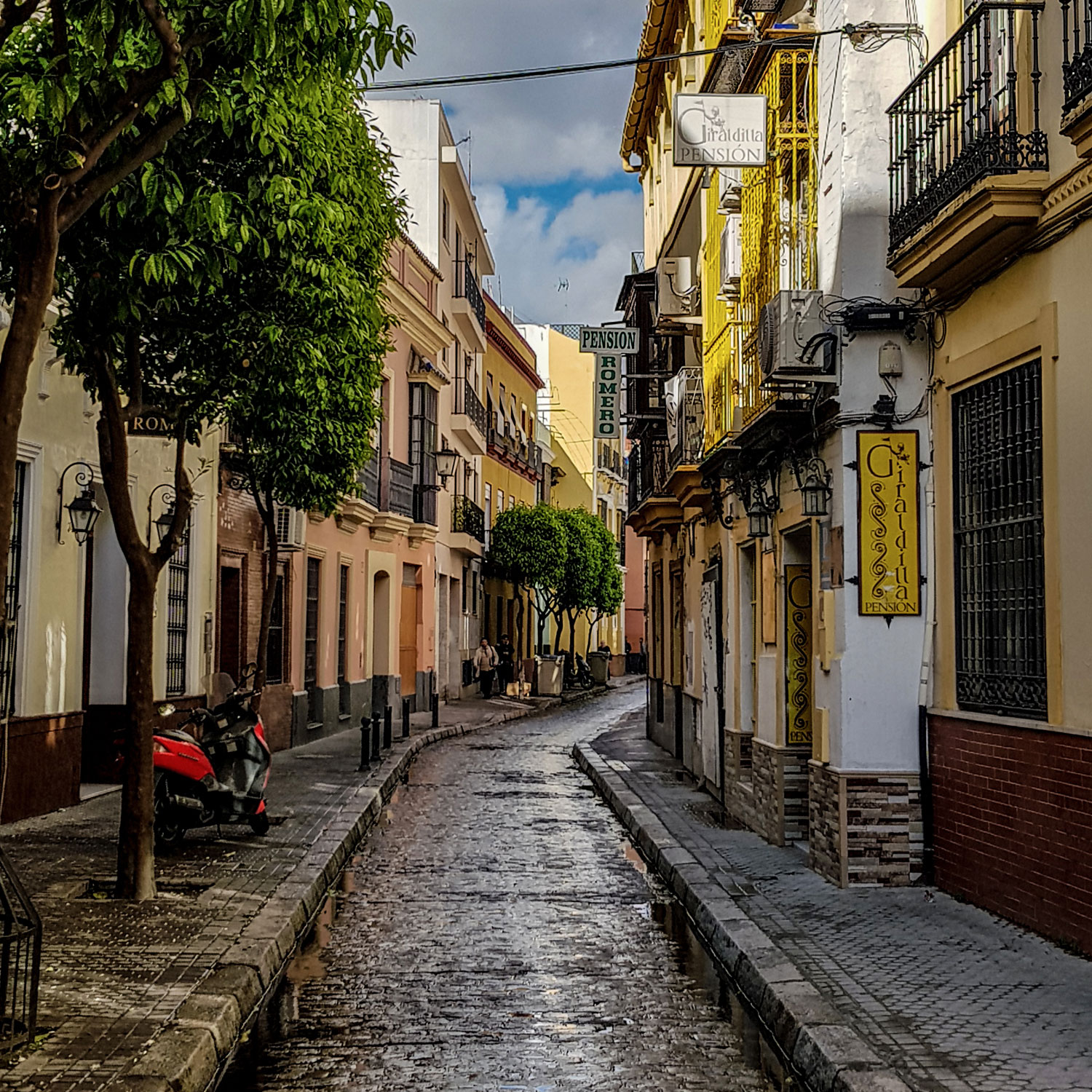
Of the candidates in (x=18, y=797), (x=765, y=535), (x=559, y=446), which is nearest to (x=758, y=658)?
(x=765, y=535)

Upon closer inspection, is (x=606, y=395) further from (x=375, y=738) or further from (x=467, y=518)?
(x=375, y=738)

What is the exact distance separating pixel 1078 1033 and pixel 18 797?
922 cm

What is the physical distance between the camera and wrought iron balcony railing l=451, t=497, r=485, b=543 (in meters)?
38.8

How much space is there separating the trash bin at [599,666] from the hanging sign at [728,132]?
133 feet

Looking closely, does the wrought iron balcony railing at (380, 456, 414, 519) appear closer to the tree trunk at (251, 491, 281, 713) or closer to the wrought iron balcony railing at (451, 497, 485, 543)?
the wrought iron balcony railing at (451, 497, 485, 543)

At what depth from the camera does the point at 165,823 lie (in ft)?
37.7

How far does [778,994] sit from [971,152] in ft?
16.1

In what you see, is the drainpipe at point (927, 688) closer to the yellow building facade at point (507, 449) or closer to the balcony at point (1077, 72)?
the balcony at point (1077, 72)

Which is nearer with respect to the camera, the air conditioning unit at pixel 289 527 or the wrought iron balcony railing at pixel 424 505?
the air conditioning unit at pixel 289 527

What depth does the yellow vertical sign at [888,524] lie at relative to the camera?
10.2m

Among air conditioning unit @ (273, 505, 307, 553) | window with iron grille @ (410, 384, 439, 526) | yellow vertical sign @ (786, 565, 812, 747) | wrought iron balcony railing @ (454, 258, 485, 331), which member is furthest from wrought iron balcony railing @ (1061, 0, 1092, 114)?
wrought iron balcony railing @ (454, 258, 485, 331)

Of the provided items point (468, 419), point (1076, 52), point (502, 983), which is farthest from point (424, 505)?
point (1076, 52)

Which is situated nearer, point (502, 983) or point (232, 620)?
point (502, 983)

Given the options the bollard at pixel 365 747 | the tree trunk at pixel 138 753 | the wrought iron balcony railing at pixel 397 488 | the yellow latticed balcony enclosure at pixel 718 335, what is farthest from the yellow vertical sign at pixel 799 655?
the wrought iron balcony railing at pixel 397 488
